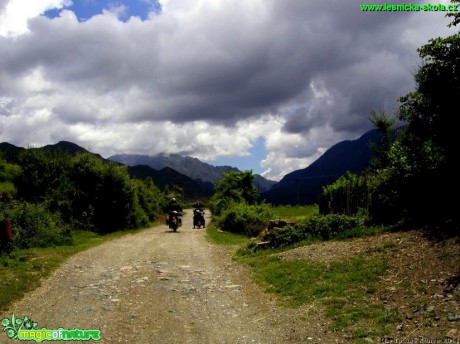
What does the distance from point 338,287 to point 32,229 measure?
17635 millimetres

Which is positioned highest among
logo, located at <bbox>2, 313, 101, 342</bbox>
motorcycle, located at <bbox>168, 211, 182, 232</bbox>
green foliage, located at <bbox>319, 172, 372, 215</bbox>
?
green foliage, located at <bbox>319, 172, 372, 215</bbox>

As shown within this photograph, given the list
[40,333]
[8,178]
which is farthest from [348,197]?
[8,178]

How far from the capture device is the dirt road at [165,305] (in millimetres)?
8039

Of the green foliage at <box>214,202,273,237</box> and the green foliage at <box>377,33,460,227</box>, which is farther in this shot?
the green foliage at <box>214,202,273,237</box>

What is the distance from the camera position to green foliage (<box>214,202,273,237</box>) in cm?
2896

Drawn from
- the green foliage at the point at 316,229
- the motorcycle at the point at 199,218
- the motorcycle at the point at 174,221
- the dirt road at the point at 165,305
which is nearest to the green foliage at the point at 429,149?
the green foliage at the point at 316,229

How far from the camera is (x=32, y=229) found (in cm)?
2114

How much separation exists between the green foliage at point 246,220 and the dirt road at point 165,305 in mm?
12858

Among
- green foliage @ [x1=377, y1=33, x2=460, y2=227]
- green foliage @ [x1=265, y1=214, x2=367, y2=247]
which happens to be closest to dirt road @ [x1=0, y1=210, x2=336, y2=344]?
green foliage @ [x1=265, y1=214, x2=367, y2=247]

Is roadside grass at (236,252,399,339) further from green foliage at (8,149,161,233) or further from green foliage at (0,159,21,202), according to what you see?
green foliage at (0,159,21,202)

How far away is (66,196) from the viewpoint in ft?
106

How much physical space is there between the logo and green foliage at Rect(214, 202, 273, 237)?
809 inches

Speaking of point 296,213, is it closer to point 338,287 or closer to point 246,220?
point 246,220

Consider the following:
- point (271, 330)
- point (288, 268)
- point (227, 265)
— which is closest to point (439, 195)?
Answer: point (288, 268)
